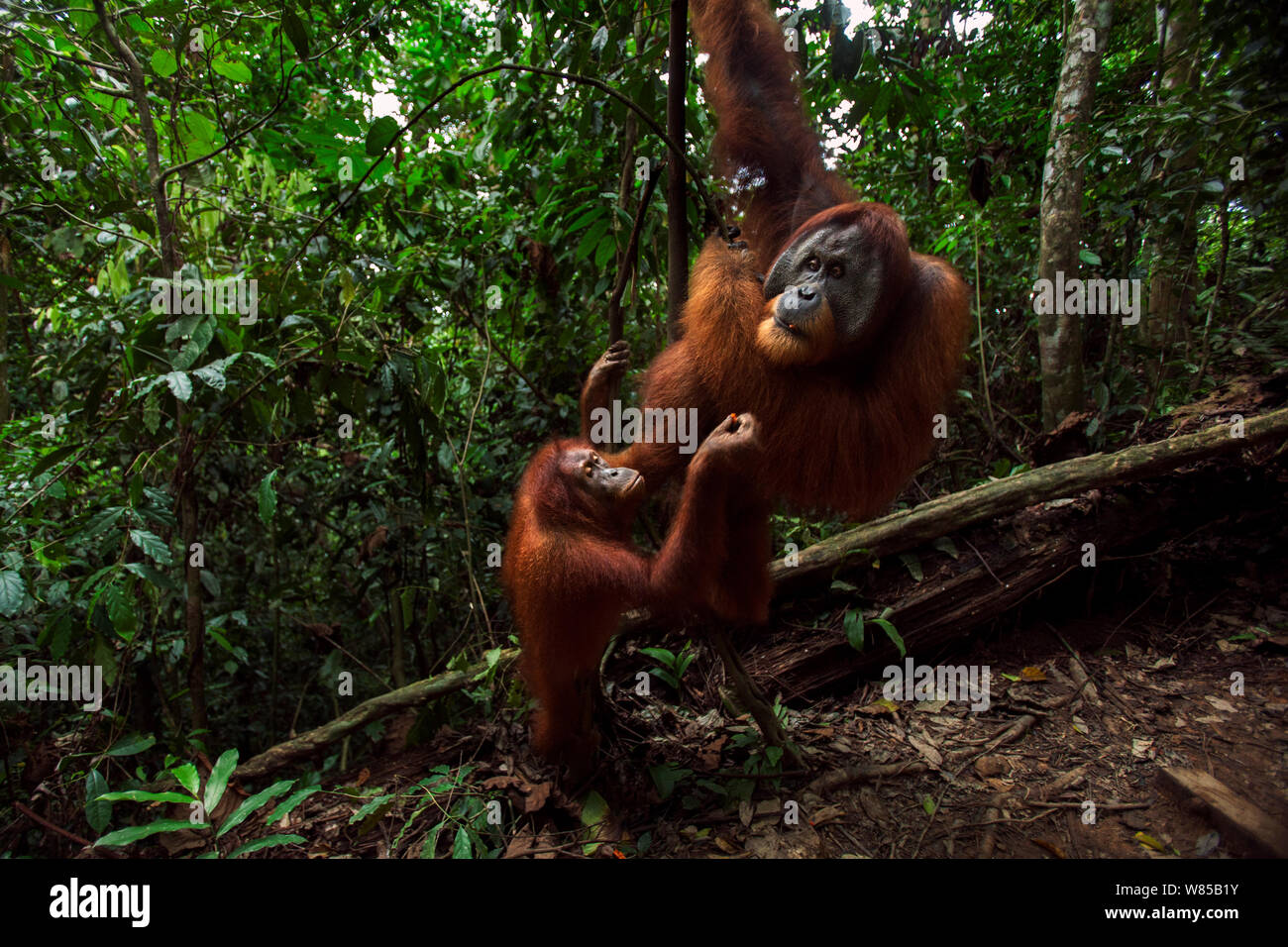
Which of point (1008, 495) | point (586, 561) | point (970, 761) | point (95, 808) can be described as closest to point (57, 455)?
point (95, 808)

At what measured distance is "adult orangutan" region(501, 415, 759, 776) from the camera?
7.00 ft

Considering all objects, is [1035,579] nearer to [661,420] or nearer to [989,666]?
[989,666]

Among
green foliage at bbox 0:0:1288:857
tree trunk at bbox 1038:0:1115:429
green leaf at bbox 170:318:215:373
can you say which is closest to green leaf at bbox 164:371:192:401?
green foliage at bbox 0:0:1288:857

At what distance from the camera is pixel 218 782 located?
2115 millimetres

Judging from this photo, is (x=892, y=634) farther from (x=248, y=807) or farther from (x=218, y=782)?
(x=218, y=782)

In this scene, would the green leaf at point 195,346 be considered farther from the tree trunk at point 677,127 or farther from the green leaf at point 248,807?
the tree trunk at point 677,127

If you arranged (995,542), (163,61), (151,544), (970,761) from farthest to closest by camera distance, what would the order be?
(995,542)
(163,61)
(970,761)
(151,544)

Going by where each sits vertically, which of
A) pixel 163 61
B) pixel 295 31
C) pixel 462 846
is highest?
pixel 163 61

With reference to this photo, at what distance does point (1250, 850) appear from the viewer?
1.63 m

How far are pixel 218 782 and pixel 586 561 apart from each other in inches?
53.4

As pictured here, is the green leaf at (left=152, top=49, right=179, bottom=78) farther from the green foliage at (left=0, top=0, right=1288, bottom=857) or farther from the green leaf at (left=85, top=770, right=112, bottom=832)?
the green leaf at (left=85, top=770, right=112, bottom=832)
